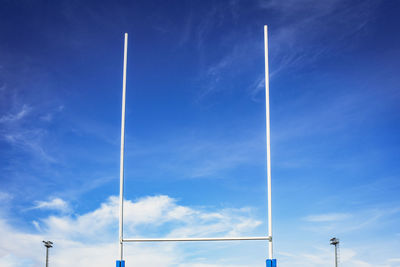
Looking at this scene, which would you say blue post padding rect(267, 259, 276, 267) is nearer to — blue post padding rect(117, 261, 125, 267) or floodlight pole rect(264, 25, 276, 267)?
floodlight pole rect(264, 25, 276, 267)

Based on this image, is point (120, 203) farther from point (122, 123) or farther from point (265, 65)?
point (265, 65)

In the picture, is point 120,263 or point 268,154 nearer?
point 120,263

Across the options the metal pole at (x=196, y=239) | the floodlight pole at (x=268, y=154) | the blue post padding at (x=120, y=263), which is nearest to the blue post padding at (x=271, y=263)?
the floodlight pole at (x=268, y=154)

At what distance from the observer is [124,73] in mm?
7840

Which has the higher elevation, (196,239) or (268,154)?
(268,154)

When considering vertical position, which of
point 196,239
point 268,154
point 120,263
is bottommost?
point 120,263

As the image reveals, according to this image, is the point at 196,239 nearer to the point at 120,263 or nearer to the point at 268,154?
the point at 120,263

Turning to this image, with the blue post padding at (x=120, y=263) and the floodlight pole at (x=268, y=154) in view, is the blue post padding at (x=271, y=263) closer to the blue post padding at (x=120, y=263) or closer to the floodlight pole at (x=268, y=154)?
the floodlight pole at (x=268, y=154)

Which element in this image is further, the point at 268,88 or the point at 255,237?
the point at 268,88

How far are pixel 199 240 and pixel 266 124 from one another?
225 centimetres

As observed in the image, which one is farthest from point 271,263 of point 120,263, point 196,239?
point 120,263

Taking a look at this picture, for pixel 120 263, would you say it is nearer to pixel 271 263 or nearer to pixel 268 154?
pixel 271 263

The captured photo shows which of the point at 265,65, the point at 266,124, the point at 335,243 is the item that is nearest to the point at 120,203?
the point at 266,124

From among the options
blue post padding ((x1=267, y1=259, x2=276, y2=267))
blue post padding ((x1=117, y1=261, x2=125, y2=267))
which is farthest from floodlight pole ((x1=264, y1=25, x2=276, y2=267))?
blue post padding ((x1=117, y1=261, x2=125, y2=267))
